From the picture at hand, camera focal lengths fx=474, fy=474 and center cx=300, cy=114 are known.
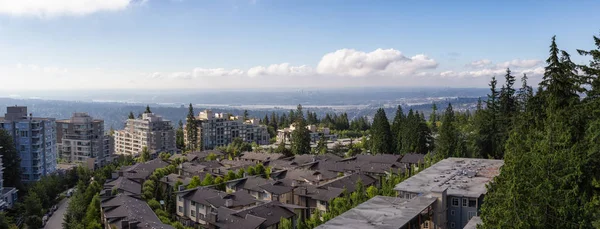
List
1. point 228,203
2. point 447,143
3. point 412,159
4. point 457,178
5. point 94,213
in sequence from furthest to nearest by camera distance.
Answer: point 412,159
point 447,143
point 94,213
point 228,203
point 457,178

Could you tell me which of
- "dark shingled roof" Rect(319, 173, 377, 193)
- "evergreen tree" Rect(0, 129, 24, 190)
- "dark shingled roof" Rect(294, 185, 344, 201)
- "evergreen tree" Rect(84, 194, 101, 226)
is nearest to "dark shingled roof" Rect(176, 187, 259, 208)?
"dark shingled roof" Rect(294, 185, 344, 201)

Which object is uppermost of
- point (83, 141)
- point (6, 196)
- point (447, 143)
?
point (447, 143)

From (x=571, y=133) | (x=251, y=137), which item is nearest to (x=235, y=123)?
(x=251, y=137)

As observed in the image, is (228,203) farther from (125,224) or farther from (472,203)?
(472,203)

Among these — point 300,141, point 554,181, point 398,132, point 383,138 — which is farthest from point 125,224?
point 398,132

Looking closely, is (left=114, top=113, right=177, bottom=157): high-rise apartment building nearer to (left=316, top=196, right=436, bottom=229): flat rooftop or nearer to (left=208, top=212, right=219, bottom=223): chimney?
(left=208, top=212, right=219, bottom=223): chimney

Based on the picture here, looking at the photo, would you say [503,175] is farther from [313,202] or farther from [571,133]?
[313,202]
